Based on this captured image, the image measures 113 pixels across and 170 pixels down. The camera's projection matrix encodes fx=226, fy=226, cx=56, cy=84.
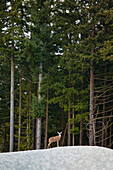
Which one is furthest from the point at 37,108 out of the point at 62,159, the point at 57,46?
the point at 62,159

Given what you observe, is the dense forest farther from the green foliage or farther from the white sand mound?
the white sand mound

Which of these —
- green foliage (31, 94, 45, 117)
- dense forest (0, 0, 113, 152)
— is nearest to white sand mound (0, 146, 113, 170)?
dense forest (0, 0, 113, 152)

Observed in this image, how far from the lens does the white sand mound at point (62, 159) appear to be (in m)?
1.99

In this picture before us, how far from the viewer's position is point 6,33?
54.0 feet

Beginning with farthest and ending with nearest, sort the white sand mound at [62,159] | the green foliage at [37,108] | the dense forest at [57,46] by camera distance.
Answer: the green foliage at [37,108] → the dense forest at [57,46] → the white sand mound at [62,159]

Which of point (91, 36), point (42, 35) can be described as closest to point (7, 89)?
point (42, 35)

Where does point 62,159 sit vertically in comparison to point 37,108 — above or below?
below

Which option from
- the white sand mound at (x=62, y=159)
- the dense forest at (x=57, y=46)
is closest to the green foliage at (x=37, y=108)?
the dense forest at (x=57, y=46)

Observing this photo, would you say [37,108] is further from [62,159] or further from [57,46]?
[62,159]

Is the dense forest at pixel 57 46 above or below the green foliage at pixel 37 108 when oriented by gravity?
above

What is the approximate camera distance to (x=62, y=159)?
7.96 feet

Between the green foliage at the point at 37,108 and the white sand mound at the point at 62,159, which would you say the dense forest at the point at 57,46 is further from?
the white sand mound at the point at 62,159

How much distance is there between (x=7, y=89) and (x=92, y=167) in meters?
20.6

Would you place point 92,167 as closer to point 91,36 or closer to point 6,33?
point 91,36
